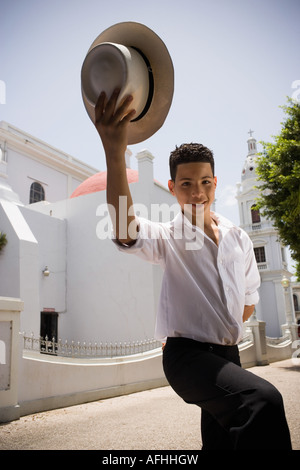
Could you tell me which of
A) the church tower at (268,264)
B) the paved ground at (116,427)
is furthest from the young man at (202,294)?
the church tower at (268,264)

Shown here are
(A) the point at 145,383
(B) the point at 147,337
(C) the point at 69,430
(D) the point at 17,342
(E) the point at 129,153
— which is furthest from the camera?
(E) the point at 129,153

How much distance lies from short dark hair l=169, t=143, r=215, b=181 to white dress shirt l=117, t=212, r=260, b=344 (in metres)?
0.32

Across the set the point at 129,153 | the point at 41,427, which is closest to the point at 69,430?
the point at 41,427

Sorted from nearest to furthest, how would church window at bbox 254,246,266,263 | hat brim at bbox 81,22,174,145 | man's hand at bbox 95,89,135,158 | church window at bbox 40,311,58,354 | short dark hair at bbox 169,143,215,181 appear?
man's hand at bbox 95,89,135,158 < hat brim at bbox 81,22,174,145 < short dark hair at bbox 169,143,215,181 < church window at bbox 40,311,58,354 < church window at bbox 254,246,266,263

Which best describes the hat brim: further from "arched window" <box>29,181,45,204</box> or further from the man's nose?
"arched window" <box>29,181,45,204</box>

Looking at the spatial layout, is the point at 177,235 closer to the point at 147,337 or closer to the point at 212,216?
the point at 212,216

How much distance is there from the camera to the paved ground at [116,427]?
4.34 m

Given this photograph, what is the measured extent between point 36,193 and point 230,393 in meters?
20.9

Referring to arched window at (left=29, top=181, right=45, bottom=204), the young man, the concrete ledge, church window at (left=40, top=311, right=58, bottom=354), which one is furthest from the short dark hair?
arched window at (left=29, top=181, right=45, bottom=204)

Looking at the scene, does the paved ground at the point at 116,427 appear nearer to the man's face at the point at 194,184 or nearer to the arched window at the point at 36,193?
the man's face at the point at 194,184

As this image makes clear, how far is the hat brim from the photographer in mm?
2023

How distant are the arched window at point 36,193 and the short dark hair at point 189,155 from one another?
768 inches

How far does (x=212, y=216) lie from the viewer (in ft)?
8.05

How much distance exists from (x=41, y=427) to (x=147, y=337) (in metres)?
8.28
